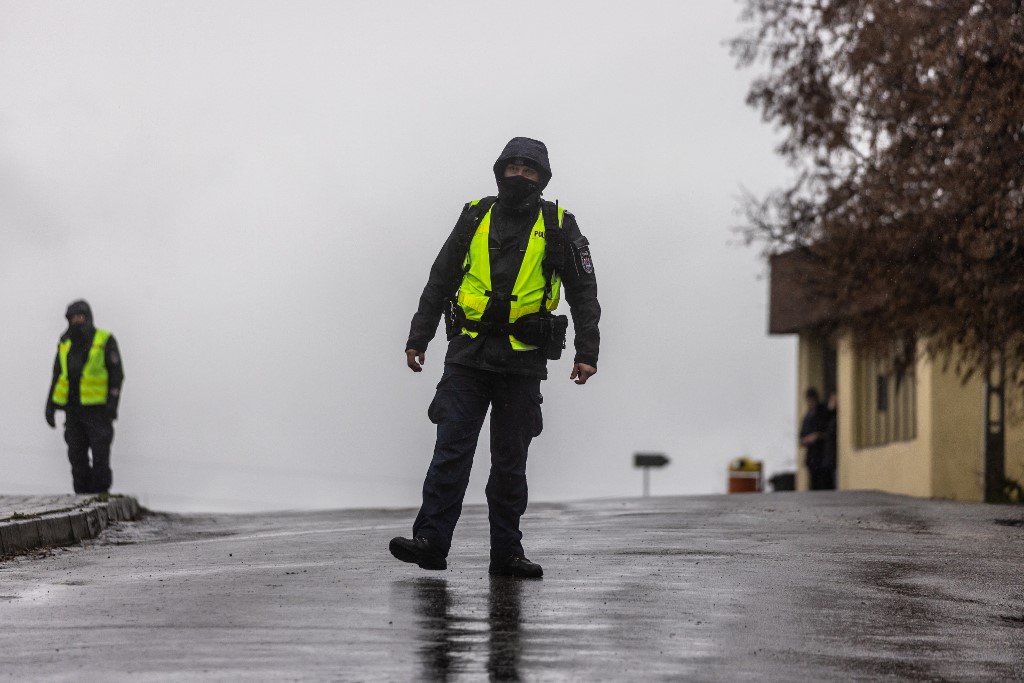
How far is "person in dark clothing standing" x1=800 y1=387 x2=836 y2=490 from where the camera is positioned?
27266 mm

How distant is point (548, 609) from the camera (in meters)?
7.30

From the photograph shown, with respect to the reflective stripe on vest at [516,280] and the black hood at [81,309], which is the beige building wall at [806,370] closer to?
the black hood at [81,309]

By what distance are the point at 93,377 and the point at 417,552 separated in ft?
30.7

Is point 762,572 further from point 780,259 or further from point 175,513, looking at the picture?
point 780,259

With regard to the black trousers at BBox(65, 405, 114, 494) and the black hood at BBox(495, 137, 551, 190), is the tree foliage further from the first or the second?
the black hood at BBox(495, 137, 551, 190)

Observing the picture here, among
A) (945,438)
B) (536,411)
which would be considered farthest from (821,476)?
(536,411)

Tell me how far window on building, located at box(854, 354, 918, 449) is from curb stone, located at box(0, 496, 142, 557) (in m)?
15.7

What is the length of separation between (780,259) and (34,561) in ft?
45.4

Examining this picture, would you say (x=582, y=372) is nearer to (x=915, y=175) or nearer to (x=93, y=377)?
(x=93, y=377)

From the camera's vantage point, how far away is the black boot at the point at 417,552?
827 cm

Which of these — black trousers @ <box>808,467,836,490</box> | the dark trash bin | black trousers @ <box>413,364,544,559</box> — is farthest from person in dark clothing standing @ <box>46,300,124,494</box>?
the dark trash bin

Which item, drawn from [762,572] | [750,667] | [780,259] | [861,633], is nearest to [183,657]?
[750,667]

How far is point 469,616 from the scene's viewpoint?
705cm

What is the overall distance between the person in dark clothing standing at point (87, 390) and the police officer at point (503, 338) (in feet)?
29.6
